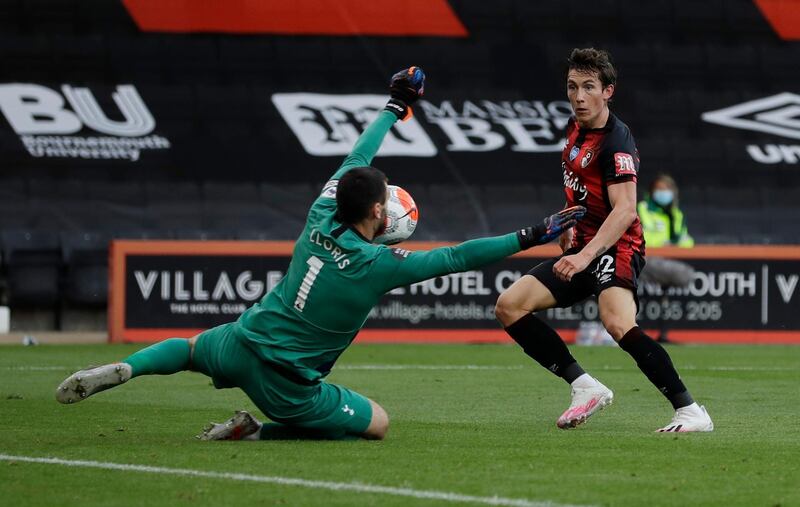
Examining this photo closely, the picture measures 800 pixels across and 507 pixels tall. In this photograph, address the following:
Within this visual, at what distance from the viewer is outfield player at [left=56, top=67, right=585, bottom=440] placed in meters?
7.24

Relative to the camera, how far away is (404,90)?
827cm

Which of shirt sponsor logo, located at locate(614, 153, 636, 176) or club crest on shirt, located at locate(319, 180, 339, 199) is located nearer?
club crest on shirt, located at locate(319, 180, 339, 199)

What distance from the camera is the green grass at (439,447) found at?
5.96 meters

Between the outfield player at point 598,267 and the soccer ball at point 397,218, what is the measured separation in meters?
1.02

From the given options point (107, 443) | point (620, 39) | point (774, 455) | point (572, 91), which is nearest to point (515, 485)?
point (774, 455)

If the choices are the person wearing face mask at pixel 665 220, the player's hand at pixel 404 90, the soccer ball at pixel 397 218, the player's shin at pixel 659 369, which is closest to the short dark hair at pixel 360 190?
the soccer ball at pixel 397 218

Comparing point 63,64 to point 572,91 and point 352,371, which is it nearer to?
point 352,371

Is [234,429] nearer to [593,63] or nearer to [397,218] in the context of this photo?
[397,218]

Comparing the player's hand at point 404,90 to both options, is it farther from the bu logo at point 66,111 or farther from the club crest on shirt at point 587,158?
the bu logo at point 66,111

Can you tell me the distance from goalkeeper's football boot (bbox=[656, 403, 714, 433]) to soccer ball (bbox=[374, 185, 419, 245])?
1809 mm

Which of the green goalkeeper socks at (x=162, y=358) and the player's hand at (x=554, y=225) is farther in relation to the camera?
the green goalkeeper socks at (x=162, y=358)

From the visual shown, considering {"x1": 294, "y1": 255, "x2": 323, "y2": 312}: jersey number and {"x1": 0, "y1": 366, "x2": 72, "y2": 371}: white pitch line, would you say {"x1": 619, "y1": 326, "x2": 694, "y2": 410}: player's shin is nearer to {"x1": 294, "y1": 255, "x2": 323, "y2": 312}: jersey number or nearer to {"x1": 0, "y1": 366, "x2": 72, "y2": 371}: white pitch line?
{"x1": 294, "y1": 255, "x2": 323, "y2": 312}: jersey number

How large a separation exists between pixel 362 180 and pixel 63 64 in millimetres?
14348

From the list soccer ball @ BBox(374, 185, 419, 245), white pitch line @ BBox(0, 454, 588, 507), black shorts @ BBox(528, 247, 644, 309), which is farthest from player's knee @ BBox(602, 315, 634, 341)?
white pitch line @ BBox(0, 454, 588, 507)
